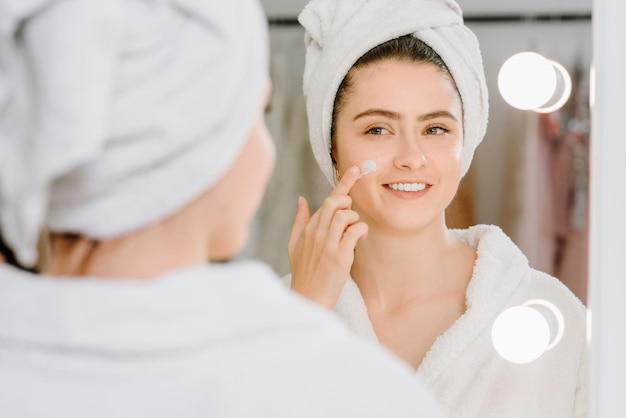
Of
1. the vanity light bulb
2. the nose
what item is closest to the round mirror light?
the vanity light bulb

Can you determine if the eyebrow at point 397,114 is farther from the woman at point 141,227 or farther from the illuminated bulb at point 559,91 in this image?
the woman at point 141,227

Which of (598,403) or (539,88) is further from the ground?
(539,88)

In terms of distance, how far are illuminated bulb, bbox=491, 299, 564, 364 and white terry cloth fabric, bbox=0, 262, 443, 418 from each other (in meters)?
0.27

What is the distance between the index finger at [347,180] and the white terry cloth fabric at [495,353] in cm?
9

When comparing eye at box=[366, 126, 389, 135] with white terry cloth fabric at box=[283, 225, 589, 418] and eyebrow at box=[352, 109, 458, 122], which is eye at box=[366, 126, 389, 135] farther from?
white terry cloth fabric at box=[283, 225, 589, 418]

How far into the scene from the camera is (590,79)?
733 millimetres

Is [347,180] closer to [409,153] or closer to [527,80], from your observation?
[409,153]

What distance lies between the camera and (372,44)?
0.70 meters

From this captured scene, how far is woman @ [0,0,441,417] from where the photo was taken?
42 cm

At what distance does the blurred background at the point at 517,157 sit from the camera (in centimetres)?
73

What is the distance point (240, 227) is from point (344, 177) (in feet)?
0.72

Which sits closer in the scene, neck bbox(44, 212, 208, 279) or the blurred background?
neck bbox(44, 212, 208, 279)

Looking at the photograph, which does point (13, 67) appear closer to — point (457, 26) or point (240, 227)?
point (240, 227)

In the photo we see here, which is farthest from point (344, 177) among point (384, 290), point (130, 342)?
→ point (130, 342)
